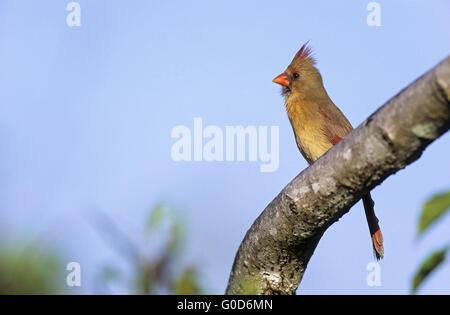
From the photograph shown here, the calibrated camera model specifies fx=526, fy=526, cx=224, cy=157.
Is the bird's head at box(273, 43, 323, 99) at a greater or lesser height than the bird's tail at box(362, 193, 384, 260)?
greater

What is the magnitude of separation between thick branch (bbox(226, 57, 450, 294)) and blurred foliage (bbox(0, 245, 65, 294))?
0.28m

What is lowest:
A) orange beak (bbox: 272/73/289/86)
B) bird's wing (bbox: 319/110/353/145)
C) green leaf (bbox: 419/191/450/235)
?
green leaf (bbox: 419/191/450/235)

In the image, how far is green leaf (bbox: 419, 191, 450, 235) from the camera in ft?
2.28

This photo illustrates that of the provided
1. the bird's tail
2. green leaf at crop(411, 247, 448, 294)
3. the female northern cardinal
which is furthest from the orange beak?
green leaf at crop(411, 247, 448, 294)

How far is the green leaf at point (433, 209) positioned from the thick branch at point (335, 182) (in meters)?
0.24

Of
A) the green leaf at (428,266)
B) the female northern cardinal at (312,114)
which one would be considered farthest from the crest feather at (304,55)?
the green leaf at (428,266)

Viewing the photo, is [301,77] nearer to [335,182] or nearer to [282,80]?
[282,80]

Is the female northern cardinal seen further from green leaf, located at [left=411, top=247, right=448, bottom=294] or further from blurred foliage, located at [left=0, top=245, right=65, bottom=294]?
blurred foliage, located at [left=0, top=245, right=65, bottom=294]

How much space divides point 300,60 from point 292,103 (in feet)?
1.59

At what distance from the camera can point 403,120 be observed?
3.80 ft

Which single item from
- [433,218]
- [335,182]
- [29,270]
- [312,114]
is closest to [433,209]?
[433,218]

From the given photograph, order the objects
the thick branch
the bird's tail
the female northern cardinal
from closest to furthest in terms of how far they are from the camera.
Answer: the thick branch
the bird's tail
the female northern cardinal
